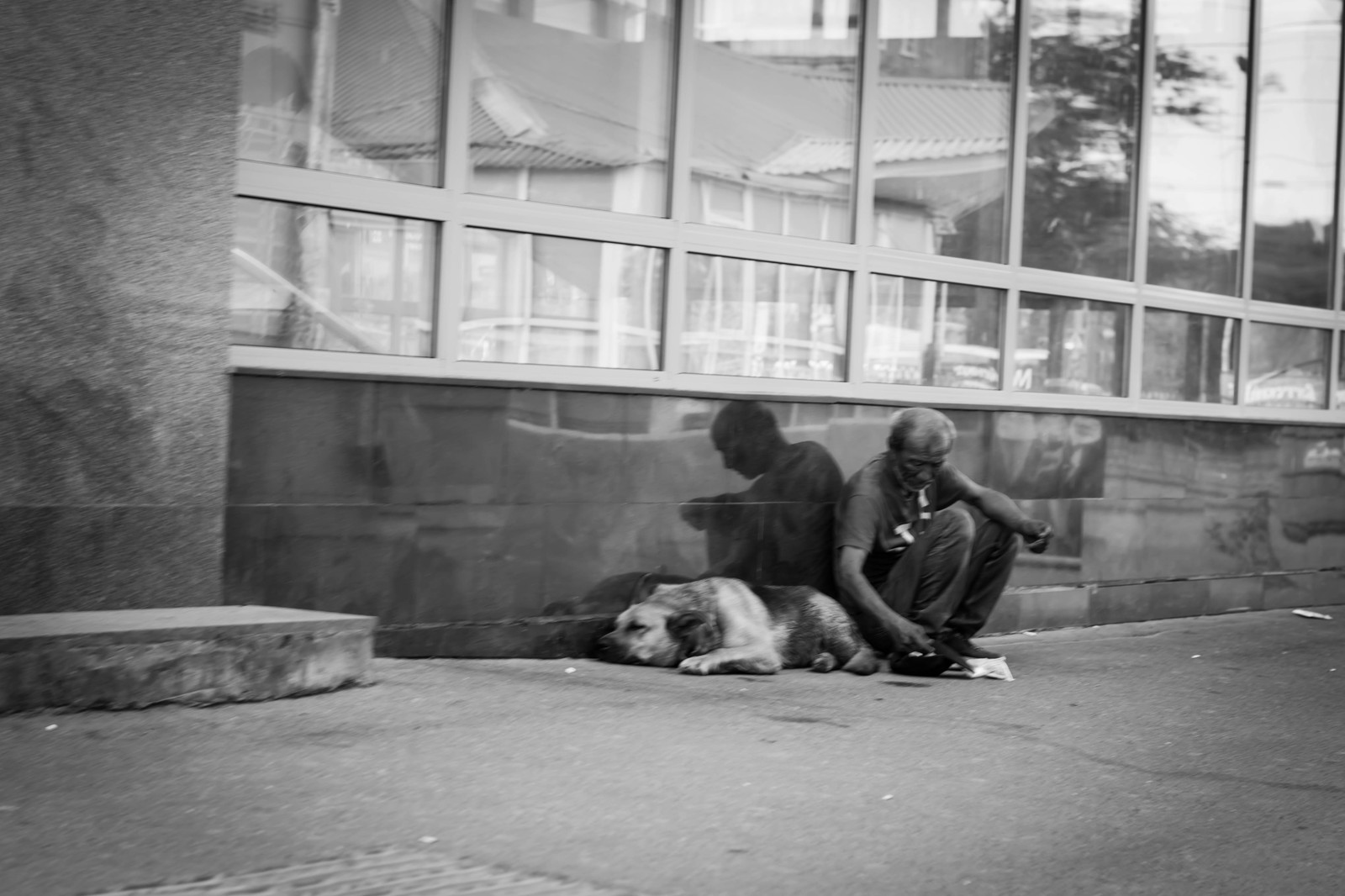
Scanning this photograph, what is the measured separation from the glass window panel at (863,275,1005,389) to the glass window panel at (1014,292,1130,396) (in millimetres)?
260

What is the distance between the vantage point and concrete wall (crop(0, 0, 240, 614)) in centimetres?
559

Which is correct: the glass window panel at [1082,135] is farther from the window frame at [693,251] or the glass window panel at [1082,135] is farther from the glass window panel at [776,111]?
the glass window panel at [776,111]

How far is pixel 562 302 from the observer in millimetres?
7289

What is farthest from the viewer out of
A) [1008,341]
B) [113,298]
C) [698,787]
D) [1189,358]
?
[1189,358]

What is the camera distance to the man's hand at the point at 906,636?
7098 mm

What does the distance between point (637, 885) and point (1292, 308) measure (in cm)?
919

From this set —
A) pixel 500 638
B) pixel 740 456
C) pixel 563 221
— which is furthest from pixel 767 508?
pixel 563 221

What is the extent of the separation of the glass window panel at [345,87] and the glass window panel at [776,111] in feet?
4.83

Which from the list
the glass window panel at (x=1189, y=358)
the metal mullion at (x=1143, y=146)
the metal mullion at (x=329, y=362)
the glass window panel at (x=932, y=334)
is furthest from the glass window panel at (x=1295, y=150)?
the metal mullion at (x=329, y=362)

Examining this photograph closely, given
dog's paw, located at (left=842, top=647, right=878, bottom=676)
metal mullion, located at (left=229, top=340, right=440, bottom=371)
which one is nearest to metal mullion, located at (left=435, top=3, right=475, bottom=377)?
metal mullion, located at (left=229, top=340, right=440, bottom=371)

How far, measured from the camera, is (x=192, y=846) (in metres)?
3.70

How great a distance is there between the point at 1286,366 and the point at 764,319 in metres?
5.15

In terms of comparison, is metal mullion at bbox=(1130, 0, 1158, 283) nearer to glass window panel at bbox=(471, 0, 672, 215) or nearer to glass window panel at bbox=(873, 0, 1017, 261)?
glass window panel at bbox=(873, 0, 1017, 261)

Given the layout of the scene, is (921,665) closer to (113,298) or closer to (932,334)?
(932,334)
